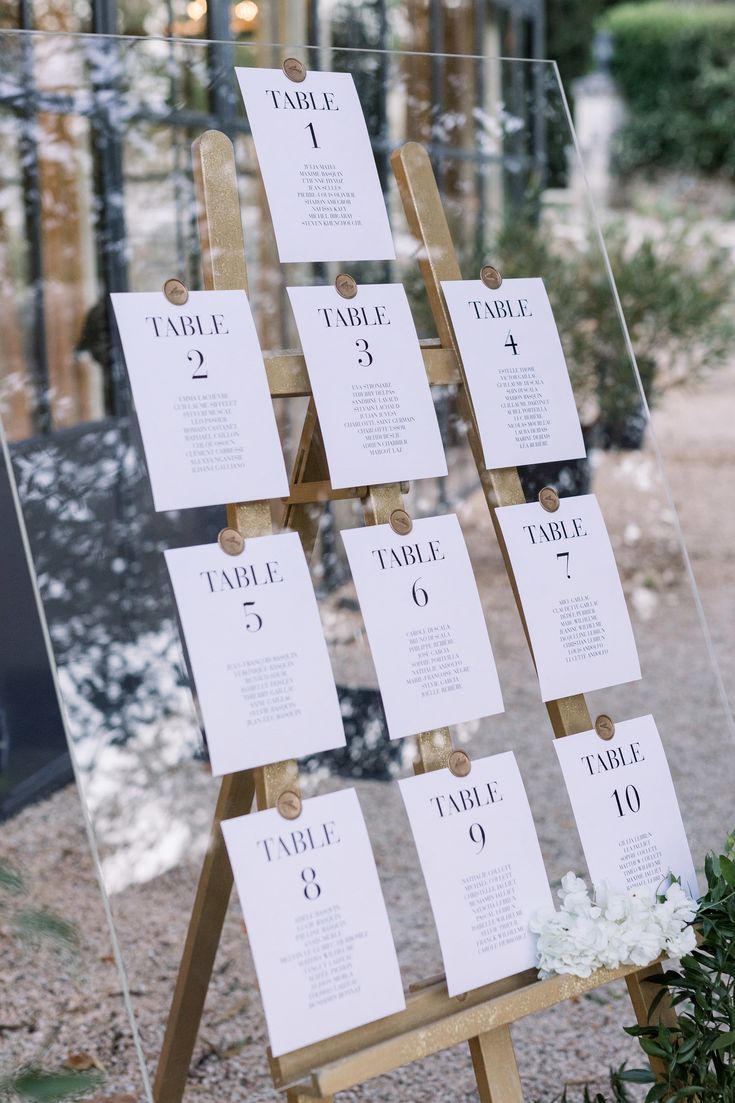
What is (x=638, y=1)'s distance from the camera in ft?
56.1

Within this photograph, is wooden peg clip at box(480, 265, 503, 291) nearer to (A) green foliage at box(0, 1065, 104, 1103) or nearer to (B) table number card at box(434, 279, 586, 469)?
(B) table number card at box(434, 279, 586, 469)

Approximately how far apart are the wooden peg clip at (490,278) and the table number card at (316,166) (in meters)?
0.15

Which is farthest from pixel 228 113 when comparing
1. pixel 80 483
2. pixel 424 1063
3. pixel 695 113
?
pixel 695 113

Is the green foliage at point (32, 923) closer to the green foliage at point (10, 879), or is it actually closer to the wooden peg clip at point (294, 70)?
the green foliage at point (10, 879)

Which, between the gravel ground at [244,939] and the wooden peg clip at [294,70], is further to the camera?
the gravel ground at [244,939]

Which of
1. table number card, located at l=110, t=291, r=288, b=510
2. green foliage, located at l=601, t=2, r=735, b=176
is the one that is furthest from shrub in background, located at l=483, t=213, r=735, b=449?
green foliage, located at l=601, t=2, r=735, b=176

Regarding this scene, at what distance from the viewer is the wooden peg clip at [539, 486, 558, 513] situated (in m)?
1.39

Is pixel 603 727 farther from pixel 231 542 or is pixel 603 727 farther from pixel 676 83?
pixel 676 83

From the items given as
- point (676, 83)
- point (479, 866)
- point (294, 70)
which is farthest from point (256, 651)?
point (676, 83)

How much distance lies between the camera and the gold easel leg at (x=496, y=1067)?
47.2 inches

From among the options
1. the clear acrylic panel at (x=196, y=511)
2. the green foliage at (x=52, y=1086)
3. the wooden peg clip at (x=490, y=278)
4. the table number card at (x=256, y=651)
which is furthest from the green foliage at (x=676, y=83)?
the green foliage at (x=52, y=1086)

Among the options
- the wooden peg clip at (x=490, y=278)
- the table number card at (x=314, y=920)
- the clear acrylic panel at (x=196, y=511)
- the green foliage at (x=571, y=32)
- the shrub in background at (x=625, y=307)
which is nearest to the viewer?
the table number card at (x=314, y=920)

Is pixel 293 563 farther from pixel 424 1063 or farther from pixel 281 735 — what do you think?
pixel 424 1063

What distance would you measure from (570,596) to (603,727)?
159 millimetres
